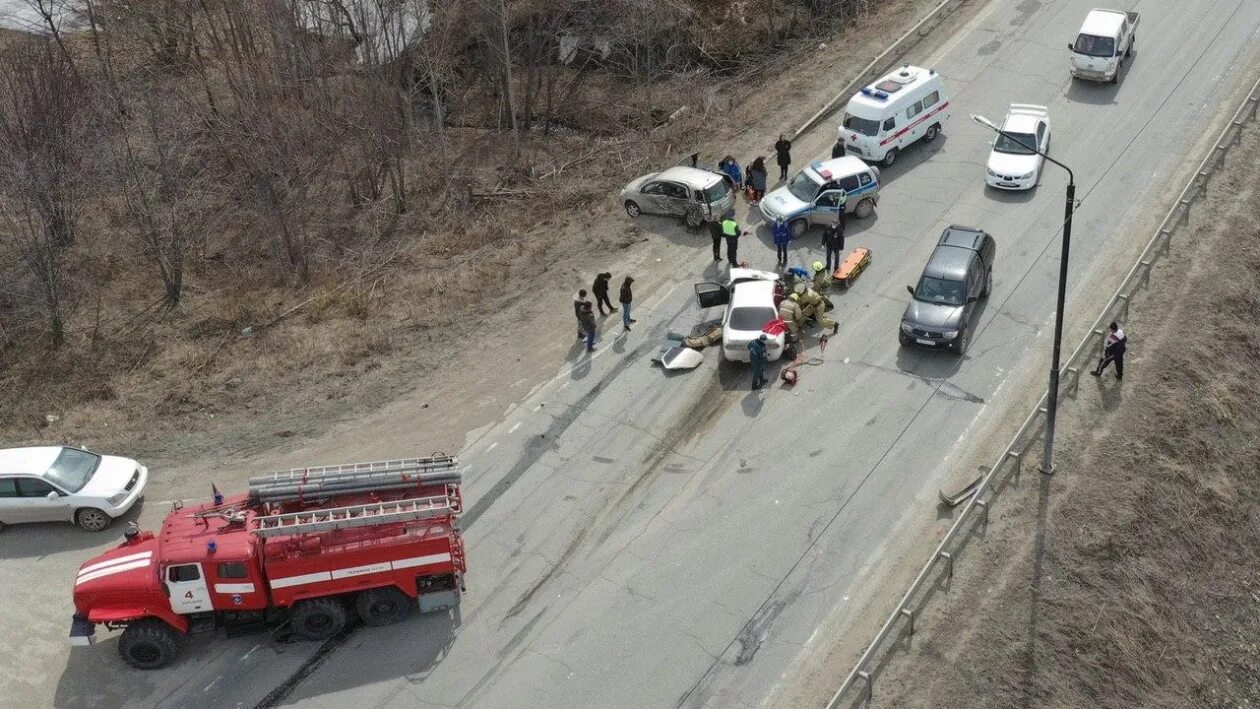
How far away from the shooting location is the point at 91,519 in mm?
20953

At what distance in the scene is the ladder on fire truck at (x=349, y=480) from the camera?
59.9 feet

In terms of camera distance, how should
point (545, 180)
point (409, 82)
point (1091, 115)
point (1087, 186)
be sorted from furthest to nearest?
1. point (409, 82)
2. point (545, 180)
3. point (1091, 115)
4. point (1087, 186)

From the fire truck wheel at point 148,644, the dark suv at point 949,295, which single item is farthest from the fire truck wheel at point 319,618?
the dark suv at point 949,295

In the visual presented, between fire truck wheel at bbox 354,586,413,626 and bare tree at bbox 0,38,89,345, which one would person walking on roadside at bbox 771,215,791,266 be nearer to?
fire truck wheel at bbox 354,586,413,626

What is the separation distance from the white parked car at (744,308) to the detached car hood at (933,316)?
2.85 m

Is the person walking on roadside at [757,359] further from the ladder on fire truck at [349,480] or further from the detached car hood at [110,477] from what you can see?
the detached car hood at [110,477]

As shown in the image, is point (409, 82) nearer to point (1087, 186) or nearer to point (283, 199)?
point (283, 199)

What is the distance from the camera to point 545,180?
3528 cm

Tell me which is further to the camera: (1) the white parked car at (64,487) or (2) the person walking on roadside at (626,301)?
(2) the person walking on roadside at (626,301)

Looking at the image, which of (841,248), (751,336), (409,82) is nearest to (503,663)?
(751,336)

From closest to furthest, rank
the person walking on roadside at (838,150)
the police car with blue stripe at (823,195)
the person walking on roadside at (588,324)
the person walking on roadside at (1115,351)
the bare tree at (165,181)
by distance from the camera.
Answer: the person walking on roadside at (1115,351) → the person walking on roadside at (588,324) → the police car with blue stripe at (823,195) → the person walking on roadside at (838,150) → the bare tree at (165,181)

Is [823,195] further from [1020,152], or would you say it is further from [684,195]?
[1020,152]

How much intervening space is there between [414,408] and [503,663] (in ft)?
24.5

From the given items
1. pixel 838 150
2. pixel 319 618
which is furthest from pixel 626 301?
pixel 319 618
